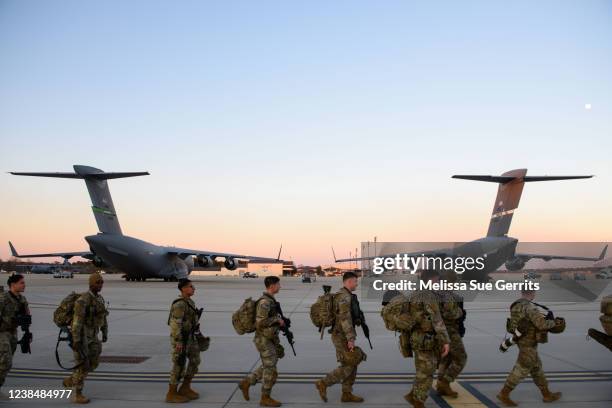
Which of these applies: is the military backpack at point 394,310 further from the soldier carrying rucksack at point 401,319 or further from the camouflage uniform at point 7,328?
the camouflage uniform at point 7,328

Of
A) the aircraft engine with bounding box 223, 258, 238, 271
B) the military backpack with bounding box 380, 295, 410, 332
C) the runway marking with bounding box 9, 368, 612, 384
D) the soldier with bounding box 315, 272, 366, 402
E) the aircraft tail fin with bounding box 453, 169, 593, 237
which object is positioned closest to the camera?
the military backpack with bounding box 380, 295, 410, 332

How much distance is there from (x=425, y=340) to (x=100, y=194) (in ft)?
135

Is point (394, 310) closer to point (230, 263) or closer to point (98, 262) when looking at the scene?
point (230, 263)

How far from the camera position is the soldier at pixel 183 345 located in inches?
274

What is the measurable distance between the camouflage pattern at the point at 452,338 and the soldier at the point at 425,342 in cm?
55

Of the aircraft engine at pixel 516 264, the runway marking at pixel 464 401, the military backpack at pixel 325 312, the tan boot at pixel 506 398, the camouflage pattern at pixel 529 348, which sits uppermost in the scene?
the military backpack at pixel 325 312

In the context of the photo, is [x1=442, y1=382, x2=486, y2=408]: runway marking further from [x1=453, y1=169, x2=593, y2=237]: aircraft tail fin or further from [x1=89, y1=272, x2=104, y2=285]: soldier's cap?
[x1=453, y1=169, x2=593, y2=237]: aircraft tail fin

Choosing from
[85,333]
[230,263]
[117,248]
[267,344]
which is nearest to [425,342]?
[267,344]

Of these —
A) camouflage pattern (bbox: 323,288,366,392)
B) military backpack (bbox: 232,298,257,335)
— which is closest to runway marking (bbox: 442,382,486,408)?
camouflage pattern (bbox: 323,288,366,392)

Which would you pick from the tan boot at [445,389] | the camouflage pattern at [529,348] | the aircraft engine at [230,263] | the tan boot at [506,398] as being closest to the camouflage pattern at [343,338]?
the tan boot at [445,389]

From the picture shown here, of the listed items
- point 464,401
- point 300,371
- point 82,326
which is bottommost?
point 300,371

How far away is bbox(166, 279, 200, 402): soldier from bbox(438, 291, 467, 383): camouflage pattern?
3.61 metres

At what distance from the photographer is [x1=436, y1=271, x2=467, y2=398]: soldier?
7.24 metres

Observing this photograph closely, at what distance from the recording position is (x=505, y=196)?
3881 centimetres
